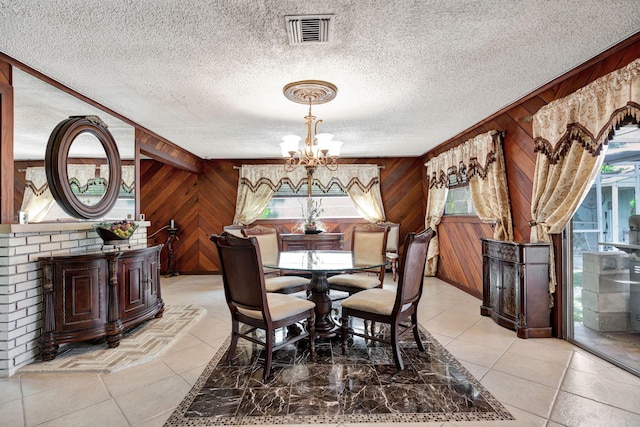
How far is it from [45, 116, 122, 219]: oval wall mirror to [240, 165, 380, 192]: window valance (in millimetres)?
2655

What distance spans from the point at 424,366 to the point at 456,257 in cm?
293

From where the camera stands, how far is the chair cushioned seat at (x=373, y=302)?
7.72ft

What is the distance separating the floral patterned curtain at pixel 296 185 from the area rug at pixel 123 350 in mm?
2821

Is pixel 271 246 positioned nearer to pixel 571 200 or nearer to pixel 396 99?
pixel 396 99

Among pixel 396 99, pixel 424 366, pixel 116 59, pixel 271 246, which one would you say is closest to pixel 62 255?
pixel 116 59

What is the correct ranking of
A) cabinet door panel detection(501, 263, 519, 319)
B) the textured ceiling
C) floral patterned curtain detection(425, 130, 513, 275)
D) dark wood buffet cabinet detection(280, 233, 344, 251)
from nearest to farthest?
the textured ceiling
cabinet door panel detection(501, 263, 519, 319)
floral patterned curtain detection(425, 130, 513, 275)
dark wood buffet cabinet detection(280, 233, 344, 251)

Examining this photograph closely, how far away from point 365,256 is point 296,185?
275 centimetres

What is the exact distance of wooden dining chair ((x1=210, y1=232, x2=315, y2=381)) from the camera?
214 centimetres

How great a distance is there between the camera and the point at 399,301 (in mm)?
2268

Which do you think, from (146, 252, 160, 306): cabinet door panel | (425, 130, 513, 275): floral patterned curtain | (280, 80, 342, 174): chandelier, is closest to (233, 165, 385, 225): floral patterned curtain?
(425, 130, 513, 275): floral patterned curtain

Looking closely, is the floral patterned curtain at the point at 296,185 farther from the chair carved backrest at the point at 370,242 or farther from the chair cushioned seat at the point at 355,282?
the chair cushioned seat at the point at 355,282

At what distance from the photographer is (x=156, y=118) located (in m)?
3.58

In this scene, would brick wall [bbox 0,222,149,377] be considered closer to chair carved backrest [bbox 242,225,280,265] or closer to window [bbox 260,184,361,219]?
chair carved backrest [bbox 242,225,280,265]

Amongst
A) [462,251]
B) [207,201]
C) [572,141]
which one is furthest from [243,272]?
[207,201]
